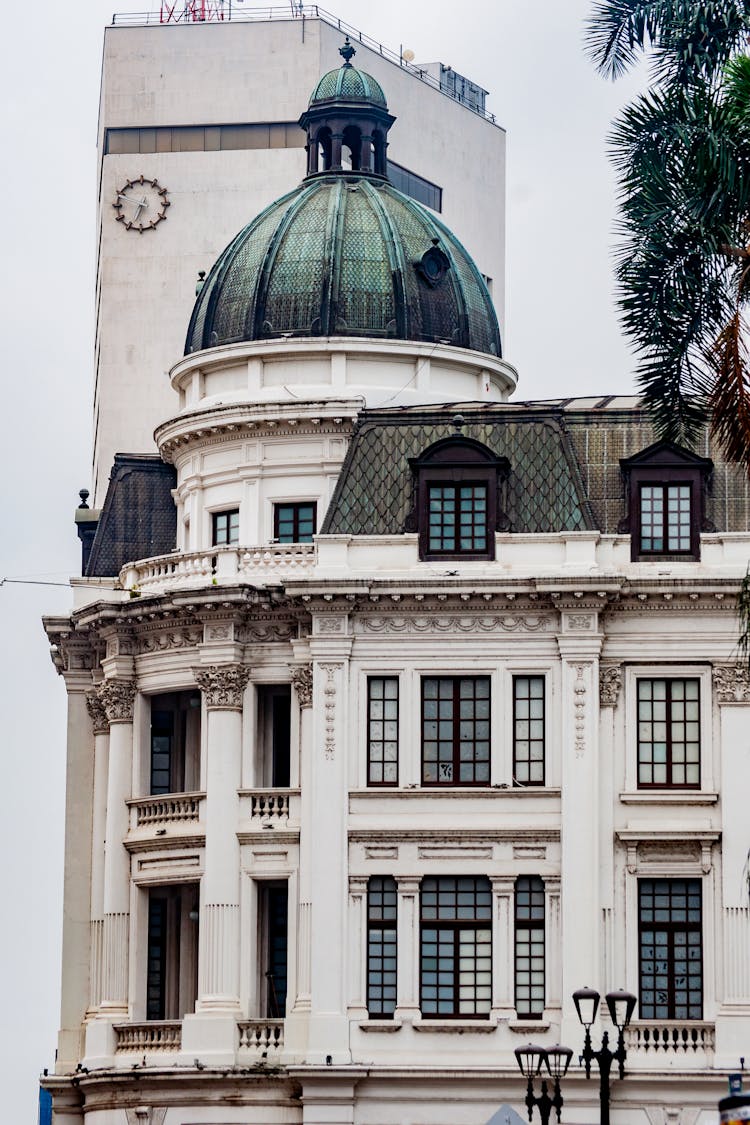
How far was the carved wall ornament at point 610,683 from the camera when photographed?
76438 mm

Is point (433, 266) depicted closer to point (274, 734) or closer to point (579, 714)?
point (274, 734)

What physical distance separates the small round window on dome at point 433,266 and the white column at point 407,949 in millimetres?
17651

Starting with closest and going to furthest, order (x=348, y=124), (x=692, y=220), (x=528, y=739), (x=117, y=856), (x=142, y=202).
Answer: (x=692, y=220), (x=528, y=739), (x=117, y=856), (x=348, y=124), (x=142, y=202)

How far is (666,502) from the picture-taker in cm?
7719

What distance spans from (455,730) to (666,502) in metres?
7.16

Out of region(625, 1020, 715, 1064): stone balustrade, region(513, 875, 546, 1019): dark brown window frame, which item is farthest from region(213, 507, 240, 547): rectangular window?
region(625, 1020, 715, 1064): stone balustrade

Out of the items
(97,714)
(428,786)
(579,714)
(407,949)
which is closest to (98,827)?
(97,714)

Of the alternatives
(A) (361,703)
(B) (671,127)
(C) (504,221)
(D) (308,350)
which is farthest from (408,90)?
(B) (671,127)

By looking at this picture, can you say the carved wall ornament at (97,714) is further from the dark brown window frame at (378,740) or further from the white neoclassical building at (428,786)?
the dark brown window frame at (378,740)

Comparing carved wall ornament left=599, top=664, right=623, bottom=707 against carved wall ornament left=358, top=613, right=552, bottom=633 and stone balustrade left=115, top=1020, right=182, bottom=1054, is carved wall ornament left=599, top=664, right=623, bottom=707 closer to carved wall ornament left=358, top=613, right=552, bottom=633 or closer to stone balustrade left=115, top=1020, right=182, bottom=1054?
carved wall ornament left=358, top=613, right=552, bottom=633

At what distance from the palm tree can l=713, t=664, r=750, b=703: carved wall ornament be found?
27445 millimetres

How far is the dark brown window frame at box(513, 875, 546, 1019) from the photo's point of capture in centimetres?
7562

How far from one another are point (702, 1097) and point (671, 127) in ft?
105

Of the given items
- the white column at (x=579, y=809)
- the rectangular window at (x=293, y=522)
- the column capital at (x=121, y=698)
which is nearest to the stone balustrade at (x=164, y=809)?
the column capital at (x=121, y=698)
